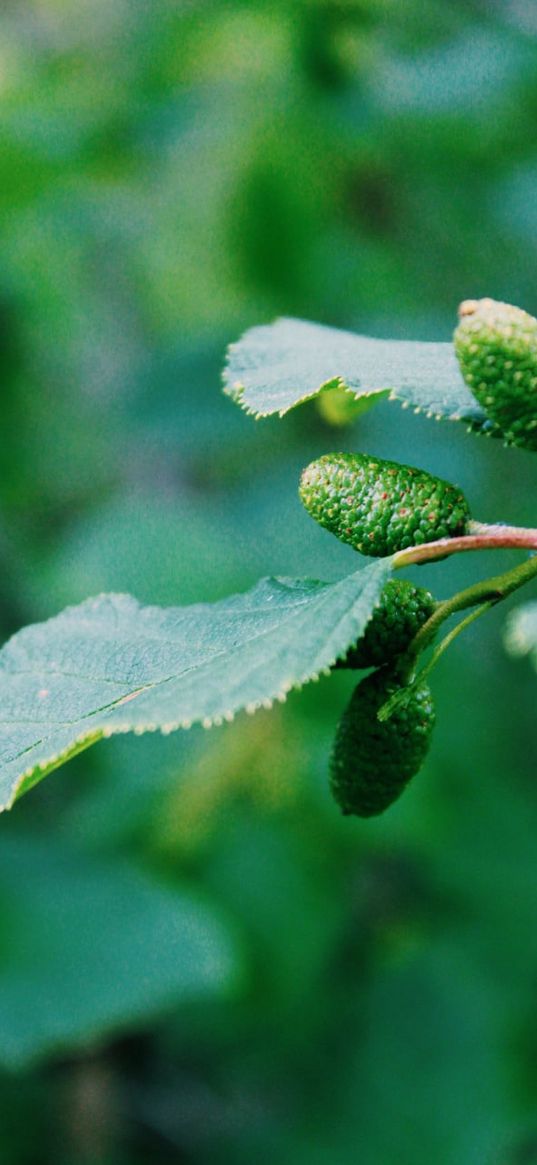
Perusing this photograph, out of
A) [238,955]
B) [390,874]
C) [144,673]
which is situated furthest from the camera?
[390,874]

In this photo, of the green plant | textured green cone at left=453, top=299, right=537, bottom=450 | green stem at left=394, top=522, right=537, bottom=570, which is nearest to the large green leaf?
the green plant

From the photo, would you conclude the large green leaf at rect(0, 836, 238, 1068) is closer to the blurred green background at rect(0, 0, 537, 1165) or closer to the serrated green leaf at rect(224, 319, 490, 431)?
the blurred green background at rect(0, 0, 537, 1165)

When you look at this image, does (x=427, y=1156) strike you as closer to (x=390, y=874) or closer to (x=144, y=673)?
(x=390, y=874)

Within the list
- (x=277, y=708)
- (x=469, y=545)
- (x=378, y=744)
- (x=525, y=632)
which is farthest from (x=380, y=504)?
(x=277, y=708)

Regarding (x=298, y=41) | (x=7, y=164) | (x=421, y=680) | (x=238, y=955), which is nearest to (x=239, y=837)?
(x=238, y=955)

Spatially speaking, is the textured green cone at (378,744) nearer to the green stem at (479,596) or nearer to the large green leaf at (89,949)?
the green stem at (479,596)
